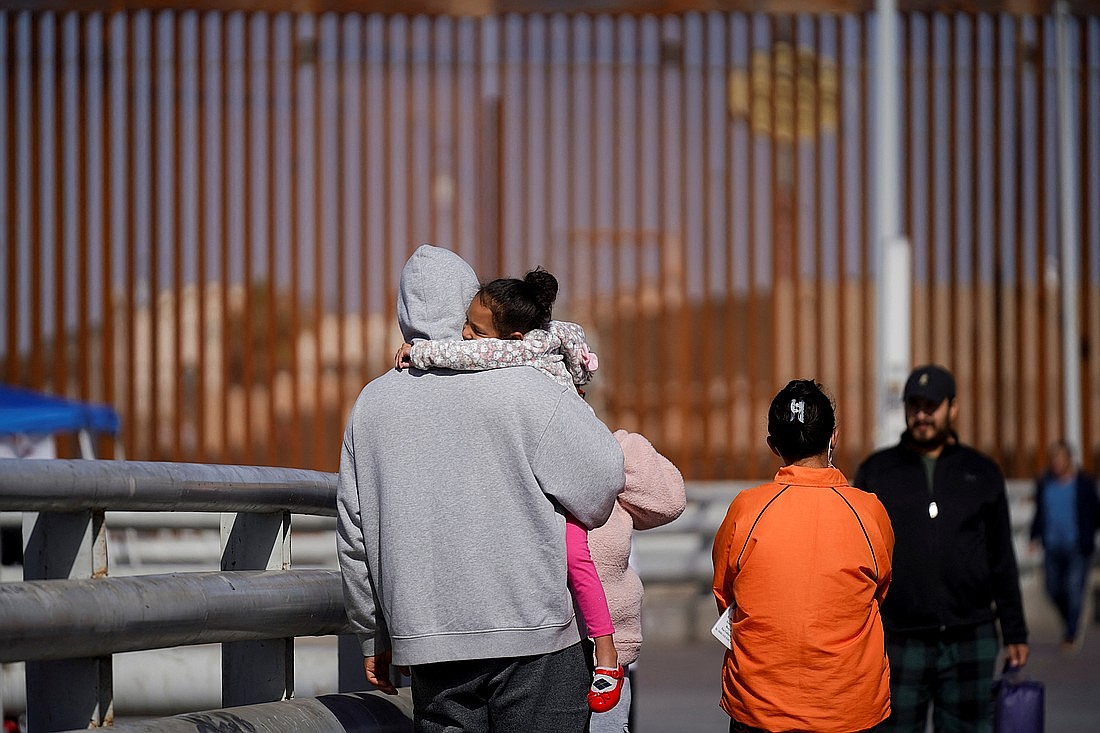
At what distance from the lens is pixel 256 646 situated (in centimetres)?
388

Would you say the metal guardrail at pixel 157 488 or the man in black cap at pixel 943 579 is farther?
the man in black cap at pixel 943 579

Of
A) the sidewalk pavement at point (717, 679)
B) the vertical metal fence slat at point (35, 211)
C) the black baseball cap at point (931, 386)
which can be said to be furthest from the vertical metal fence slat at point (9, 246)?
the black baseball cap at point (931, 386)

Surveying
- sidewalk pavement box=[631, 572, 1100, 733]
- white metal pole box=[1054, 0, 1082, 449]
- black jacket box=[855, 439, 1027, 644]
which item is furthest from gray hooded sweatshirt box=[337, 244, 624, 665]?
white metal pole box=[1054, 0, 1082, 449]

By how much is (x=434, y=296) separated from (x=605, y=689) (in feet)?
3.01

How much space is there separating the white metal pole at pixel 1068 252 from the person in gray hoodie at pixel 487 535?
1332 cm

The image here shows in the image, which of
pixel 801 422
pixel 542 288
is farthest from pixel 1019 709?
pixel 542 288

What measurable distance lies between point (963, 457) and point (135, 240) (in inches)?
420

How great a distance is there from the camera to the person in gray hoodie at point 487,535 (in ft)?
11.3

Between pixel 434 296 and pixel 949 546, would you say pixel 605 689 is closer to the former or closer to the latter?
pixel 434 296

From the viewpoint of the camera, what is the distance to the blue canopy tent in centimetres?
1191

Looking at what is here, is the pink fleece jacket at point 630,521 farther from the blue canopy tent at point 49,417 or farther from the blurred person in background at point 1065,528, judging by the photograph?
the blurred person in background at point 1065,528

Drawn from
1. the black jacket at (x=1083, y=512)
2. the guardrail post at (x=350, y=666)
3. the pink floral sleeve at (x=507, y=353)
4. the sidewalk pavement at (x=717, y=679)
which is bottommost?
the sidewalk pavement at (x=717, y=679)

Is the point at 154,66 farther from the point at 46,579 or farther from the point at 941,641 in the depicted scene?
the point at 46,579

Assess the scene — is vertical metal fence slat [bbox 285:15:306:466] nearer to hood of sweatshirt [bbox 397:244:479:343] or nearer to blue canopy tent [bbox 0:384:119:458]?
blue canopy tent [bbox 0:384:119:458]
